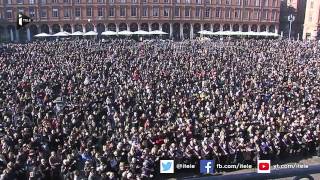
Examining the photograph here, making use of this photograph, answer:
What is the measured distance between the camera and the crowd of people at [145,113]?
14305mm

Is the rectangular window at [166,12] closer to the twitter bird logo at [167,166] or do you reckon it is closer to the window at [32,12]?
the window at [32,12]

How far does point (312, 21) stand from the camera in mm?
78375

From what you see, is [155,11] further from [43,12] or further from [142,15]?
[43,12]

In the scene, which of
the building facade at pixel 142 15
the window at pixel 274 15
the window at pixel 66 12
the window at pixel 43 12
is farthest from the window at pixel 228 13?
the window at pixel 43 12

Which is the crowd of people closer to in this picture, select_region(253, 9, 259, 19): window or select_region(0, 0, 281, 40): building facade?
select_region(0, 0, 281, 40): building facade

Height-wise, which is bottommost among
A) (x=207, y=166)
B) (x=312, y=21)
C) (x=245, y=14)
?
(x=207, y=166)

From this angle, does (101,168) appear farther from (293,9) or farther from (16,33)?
(293,9)

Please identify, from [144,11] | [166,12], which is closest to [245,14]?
[166,12]

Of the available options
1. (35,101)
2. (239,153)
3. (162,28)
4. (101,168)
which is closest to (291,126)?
(239,153)

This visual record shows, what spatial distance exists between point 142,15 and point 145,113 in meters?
59.1

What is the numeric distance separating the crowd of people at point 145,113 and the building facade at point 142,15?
4029cm

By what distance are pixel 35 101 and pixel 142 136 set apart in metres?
8.66

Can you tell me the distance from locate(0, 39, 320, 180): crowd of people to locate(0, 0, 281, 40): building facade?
1586 inches

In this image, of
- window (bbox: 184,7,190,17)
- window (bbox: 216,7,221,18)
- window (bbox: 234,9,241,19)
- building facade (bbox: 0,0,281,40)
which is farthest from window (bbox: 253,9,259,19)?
window (bbox: 184,7,190,17)
